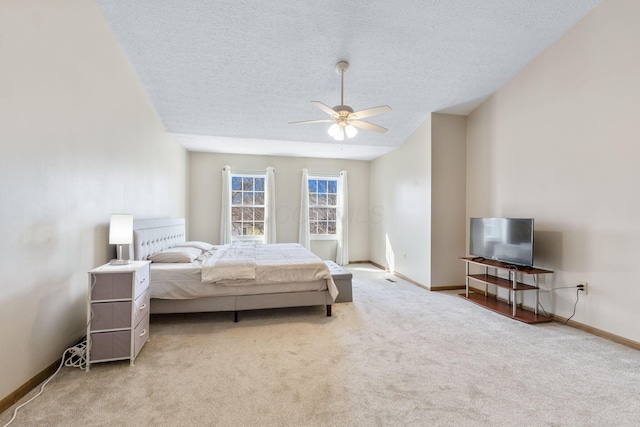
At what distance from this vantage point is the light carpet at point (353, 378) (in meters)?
1.61

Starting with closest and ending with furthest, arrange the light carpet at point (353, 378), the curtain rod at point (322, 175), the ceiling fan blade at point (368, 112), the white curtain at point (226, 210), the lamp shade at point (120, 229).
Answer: the light carpet at point (353, 378), the lamp shade at point (120, 229), the ceiling fan blade at point (368, 112), the white curtain at point (226, 210), the curtain rod at point (322, 175)

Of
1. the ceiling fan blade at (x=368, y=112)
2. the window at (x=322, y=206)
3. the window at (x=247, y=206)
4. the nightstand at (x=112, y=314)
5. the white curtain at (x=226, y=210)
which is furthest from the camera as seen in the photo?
the window at (x=322, y=206)

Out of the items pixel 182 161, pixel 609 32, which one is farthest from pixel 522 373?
pixel 182 161

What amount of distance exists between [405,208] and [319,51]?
3.16m

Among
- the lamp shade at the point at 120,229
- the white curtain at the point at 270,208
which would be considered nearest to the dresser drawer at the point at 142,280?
the lamp shade at the point at 120,229

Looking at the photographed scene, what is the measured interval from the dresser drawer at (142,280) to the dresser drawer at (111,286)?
72 mm

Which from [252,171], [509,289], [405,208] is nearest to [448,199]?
[405,208]

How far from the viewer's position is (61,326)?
7.09ft

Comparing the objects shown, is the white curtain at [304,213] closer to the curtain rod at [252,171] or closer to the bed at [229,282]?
the curtain rod at [252,171]

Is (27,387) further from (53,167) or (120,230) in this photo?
(53,167)

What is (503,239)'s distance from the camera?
137 inches

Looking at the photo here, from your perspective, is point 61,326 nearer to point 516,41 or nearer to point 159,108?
point 159,108

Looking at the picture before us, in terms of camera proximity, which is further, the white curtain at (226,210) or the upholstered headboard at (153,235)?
the white curtain at (226,210)

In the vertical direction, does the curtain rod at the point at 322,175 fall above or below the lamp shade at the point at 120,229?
above
